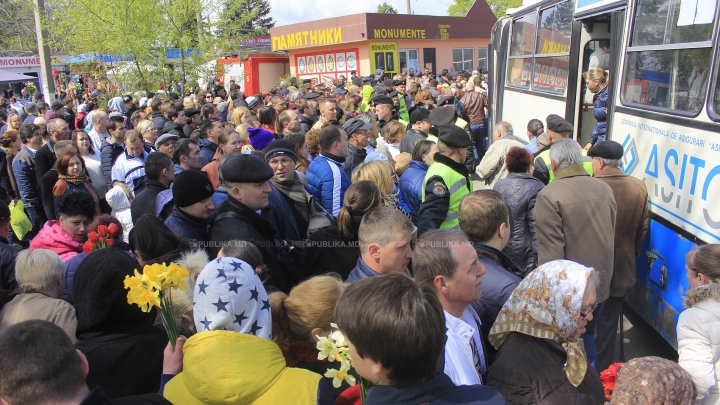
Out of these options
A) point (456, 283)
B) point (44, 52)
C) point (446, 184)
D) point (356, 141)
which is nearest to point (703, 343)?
point (456, 283)

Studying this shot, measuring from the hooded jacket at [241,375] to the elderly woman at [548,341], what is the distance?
2.60 feet

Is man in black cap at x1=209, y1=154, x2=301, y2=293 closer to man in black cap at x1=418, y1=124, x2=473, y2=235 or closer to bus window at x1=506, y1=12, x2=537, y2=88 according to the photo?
man in black cap at x1=418, y1=124, x2=473, y2=235

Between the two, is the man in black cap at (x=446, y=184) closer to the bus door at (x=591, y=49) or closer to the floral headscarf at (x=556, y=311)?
the floral headscarf at (x=556, y=311)

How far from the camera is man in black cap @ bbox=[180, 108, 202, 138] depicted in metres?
8.91

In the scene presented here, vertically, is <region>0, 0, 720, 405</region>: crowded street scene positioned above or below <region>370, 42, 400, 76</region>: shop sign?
below

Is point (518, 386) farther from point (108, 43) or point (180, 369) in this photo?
point (108, 43)

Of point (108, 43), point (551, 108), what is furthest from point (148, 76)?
point (551, 108)

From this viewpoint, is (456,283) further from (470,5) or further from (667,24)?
(470,5)

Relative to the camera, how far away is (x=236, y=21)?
15258 mm

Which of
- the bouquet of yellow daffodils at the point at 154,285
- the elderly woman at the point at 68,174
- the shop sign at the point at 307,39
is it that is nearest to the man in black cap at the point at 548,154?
the bouquet of yellow daffodils at the point at 154,285

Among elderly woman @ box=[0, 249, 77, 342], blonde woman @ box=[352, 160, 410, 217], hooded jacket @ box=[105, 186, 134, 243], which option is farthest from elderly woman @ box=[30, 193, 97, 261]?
blonde woman @ box=[352, 160, 410, 217]

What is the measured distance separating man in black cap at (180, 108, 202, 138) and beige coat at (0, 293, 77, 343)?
A: 6046 millimetres

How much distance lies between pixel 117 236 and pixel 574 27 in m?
6.27

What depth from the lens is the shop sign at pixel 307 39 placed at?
30167 mm
